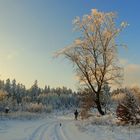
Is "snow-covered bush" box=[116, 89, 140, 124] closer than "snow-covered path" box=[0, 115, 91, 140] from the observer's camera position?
No

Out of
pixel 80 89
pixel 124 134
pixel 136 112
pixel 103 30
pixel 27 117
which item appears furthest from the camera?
pixel 27 117

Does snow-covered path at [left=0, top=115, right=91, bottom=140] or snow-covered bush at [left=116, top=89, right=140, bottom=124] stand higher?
snow-covered bush at [left=116, top=89, right=140, bottom=124]

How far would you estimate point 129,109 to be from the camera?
23.8m

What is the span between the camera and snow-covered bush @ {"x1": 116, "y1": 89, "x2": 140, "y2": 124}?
23.7 metres

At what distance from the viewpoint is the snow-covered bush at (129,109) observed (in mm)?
23703

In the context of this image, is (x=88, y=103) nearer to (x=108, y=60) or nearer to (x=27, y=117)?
(x=108, y=60)

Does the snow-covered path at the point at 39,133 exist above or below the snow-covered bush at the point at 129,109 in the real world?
below

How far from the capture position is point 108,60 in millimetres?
34281

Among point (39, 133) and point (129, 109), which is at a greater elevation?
point (129, 109)

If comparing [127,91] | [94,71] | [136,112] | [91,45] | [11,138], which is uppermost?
[91,45]

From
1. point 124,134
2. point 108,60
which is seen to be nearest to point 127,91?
point 124,134

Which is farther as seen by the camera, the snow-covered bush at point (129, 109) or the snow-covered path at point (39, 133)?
the snow-covered bush at point (129, 109)

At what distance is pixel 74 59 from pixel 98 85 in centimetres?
391

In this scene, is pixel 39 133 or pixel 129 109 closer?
pixel 129 109
